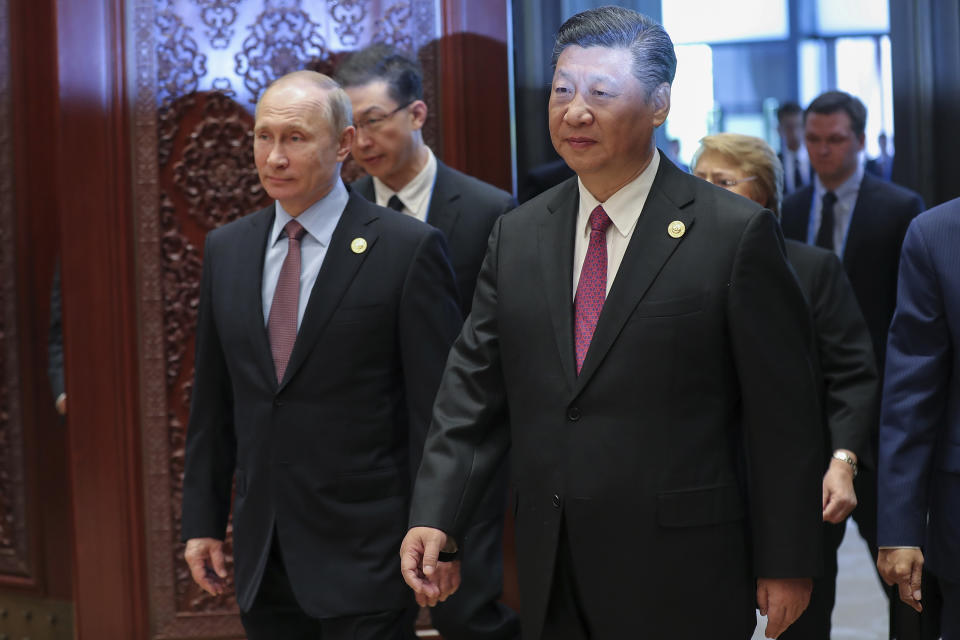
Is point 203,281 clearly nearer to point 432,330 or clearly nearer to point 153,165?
point 432,330

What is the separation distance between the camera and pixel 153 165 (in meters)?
3.63

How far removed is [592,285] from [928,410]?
2.36 ft

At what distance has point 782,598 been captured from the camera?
1.92 meters

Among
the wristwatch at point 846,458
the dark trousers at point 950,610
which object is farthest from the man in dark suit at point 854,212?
the dark trousers at point 950,610

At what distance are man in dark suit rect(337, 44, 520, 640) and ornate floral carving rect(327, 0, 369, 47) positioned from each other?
12.1 inches

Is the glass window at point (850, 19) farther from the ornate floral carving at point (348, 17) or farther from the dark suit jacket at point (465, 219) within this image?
the dark suit jacket at point (465, 219)

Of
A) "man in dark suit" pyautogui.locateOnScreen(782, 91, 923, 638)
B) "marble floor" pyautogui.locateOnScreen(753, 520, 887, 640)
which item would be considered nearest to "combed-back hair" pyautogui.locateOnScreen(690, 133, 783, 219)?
"man in dark suit" pyautogui.locateOnScreen(782, 91, 923, 638)

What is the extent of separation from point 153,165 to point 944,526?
245 centimetres

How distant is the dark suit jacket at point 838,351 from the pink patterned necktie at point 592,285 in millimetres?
950

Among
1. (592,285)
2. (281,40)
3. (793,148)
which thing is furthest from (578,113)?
(793,148)

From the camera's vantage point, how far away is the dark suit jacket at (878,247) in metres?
3.83

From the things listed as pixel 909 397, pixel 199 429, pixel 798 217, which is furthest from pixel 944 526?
pixel 798 217

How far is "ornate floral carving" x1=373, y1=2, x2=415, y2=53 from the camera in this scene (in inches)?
143

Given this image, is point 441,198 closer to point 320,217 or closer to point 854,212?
point 320,217
